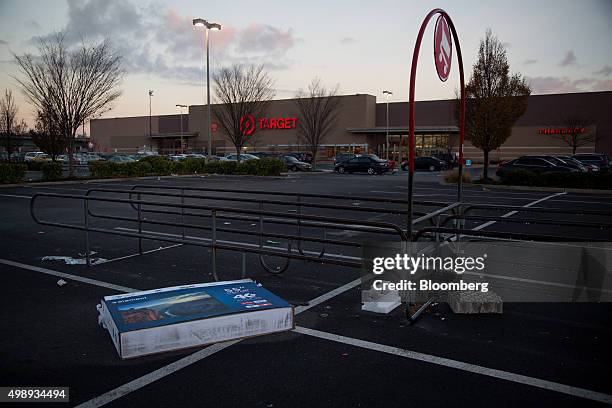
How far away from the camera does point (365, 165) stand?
3925 centimetres

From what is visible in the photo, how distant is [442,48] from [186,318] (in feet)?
12.8

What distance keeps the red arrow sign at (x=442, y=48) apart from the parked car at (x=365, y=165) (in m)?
33.4

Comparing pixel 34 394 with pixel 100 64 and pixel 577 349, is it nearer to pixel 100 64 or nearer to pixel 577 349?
pixel 577 349

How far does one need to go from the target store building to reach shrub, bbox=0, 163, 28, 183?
19.5 meters

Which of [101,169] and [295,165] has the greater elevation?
[295,165]

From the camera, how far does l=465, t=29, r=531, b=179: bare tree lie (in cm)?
2509

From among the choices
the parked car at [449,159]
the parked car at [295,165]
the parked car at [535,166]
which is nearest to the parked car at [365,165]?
the parked car at [295,165]

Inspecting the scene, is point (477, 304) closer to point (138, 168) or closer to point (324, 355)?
point (324, 355)

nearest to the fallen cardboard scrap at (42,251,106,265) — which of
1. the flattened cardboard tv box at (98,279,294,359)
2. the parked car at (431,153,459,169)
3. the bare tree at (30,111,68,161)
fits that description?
the flattened cardboard tv box at (98,279,294,359)

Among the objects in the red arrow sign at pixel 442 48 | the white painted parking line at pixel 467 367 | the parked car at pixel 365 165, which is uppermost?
the red arrow sign at pixel 442 48

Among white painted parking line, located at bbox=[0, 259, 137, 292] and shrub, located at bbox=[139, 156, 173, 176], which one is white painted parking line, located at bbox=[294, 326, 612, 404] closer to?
white painted parking line, located at bbox=[0, 259, 137, 292]

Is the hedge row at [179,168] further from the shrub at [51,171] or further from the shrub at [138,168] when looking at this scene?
the shrub at [51,171]

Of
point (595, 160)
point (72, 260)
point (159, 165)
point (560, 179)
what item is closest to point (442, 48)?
point (72, 260)

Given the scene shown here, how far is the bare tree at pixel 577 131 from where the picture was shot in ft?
164
